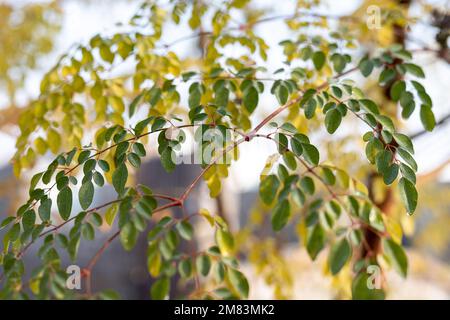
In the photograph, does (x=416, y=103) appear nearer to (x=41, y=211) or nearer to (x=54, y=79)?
(x=41, y=211)

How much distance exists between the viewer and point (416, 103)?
0.89 m

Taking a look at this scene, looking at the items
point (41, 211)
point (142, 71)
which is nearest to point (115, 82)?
point (142, 71)

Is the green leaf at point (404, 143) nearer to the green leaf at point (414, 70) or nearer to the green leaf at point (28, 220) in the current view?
the green leaf at point (414, 70)

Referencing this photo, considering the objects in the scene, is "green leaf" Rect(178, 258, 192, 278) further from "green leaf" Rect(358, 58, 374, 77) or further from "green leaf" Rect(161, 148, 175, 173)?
"green leaf" Rect(358, 58, 374, 77)

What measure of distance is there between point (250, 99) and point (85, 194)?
33 cm

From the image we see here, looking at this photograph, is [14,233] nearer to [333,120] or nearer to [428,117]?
[333,120]

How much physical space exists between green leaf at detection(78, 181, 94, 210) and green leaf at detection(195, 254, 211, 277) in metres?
0.20

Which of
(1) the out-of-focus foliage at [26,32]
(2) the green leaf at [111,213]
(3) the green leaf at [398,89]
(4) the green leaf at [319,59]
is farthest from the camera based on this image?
(1) the out-of-focus foliage at [26,32]

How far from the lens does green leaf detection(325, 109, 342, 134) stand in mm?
743

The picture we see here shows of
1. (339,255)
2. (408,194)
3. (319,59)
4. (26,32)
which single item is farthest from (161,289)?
(26,32)

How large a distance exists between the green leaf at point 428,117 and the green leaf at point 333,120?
0.67 feet

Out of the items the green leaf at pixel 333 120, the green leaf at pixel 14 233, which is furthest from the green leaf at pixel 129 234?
the green leaf at pixel 333 120

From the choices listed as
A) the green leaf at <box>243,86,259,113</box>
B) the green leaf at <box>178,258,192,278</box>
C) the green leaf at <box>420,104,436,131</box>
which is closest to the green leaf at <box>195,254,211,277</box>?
the green leaf at <box>178,258,192,278</box>

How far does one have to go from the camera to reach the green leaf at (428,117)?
869 millimetres
